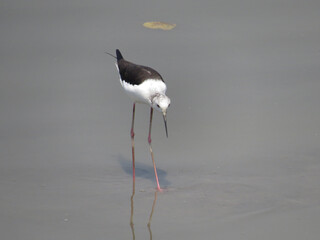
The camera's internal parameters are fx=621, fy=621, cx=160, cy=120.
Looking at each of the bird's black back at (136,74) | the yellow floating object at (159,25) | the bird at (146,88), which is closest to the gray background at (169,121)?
the yellow floating object at (159,25)

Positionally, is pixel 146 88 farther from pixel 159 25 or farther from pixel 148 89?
pixel 159 25

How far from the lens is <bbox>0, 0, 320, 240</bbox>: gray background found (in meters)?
5.36

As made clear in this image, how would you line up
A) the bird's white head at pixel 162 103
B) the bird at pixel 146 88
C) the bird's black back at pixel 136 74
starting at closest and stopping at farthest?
the bird's white head at pixel 162 103
the bird at pixel 146 88
the bird's black back at pixel 136 74

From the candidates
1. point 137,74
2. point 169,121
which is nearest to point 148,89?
point 137,74

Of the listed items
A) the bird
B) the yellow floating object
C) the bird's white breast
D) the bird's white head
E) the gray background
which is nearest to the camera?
the gray background

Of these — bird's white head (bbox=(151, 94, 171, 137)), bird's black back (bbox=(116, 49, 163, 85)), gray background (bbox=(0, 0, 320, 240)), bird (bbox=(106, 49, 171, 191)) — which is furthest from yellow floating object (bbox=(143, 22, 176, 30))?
bird's white head (bbox=(151, 94, 171, 137))

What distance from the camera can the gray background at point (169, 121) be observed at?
5.36m

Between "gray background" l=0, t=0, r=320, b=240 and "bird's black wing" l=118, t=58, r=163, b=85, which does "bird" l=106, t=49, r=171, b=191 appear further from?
"gray background" l=0, t=0, r=320, b=240

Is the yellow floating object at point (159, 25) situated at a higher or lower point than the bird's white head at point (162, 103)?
higher

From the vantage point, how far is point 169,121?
7504 mm

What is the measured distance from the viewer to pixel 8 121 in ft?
24.3

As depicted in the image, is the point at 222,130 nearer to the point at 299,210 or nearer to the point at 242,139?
the point at 242,139

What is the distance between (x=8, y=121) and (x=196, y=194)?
2.78m

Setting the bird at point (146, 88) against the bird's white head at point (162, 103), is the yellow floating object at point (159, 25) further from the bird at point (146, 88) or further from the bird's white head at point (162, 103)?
the bird's white head at point (162, 103)
